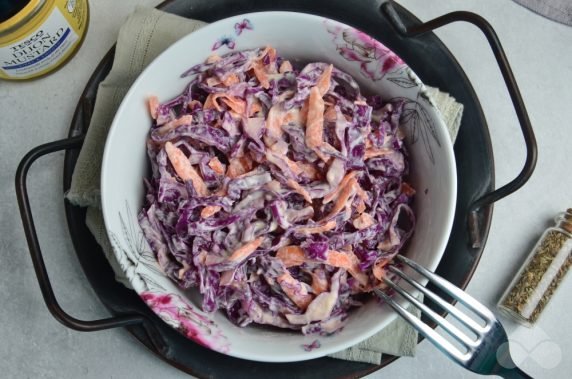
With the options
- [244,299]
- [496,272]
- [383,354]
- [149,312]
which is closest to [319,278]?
[244,299]

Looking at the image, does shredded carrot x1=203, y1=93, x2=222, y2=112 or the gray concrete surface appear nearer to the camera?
shredded carrot x1=203, y1=93, x2=222, y2=112

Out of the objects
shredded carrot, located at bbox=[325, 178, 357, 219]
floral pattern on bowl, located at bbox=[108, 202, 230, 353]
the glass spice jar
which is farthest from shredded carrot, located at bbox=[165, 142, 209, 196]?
the glass spice jar

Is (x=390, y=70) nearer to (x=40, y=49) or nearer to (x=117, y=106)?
(x=117, y=106)

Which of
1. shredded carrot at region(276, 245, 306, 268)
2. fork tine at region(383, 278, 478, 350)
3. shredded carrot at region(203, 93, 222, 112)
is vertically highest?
shredded carrot at region(203, 93, 222, 112)

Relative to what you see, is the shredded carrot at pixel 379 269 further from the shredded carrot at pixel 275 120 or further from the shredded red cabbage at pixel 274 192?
the shredded carrot at pixel 275 120

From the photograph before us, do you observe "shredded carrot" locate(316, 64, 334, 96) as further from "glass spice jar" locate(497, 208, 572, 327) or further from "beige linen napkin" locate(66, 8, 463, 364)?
"glass spice jar" locate(497, 208, 572, 327)

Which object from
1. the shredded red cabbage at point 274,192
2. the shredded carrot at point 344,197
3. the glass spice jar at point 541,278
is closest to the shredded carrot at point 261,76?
the shredded red cabbage at point 274,192

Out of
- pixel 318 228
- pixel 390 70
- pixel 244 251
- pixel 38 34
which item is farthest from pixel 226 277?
pixel 38 34
